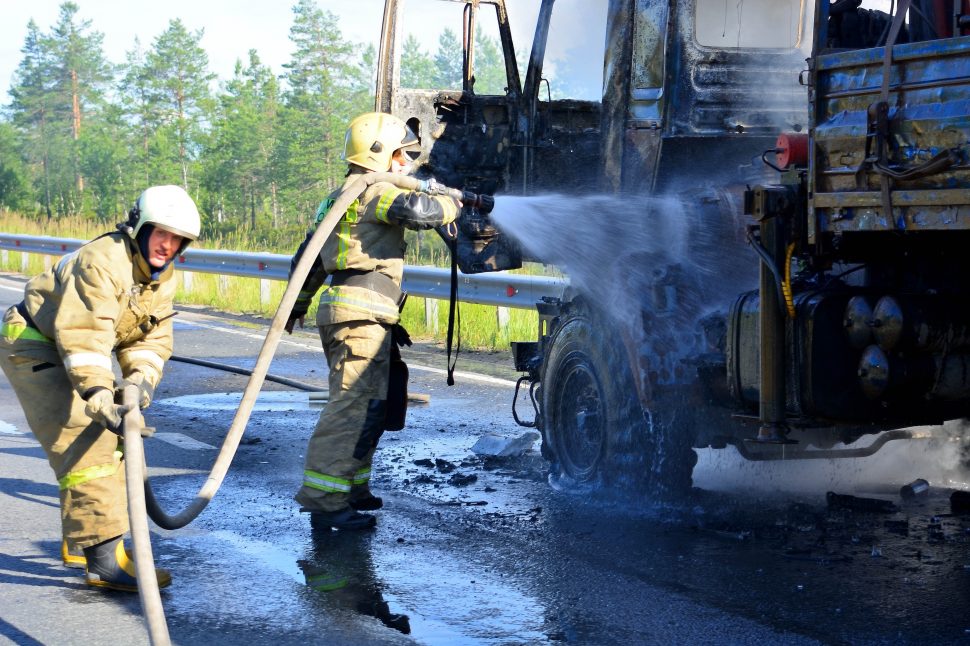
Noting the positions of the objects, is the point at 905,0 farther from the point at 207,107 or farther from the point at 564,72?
the point at 207,107

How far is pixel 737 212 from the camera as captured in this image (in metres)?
5.73

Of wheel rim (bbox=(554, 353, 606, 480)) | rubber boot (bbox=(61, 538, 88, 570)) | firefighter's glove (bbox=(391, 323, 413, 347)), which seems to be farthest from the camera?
wheel rim (bbox=(554, 353, 606, 480))

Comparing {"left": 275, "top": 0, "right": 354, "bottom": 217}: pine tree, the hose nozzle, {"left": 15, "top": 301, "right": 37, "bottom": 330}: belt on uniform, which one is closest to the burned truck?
the hose nozzle

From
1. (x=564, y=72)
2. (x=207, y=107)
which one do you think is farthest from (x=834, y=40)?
(x=207, y=107)

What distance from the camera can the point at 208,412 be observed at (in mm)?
8703

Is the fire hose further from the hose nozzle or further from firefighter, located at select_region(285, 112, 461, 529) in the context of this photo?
firefighter, located at select_region(285, 112, 461, 529)

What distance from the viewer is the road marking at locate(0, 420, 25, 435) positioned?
7949mm

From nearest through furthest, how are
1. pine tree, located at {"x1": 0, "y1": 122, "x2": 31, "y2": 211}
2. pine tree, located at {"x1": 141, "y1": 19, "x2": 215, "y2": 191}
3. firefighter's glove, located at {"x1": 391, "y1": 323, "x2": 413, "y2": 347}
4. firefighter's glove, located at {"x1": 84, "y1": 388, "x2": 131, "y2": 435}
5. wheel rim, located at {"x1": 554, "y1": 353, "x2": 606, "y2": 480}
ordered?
1. firefighter's glove, located at {"x1": 84, "y1": 388, "x2": 131, "y2": 435}
2. firefighter's glove, located at {"x1": 391, "y1": 323, "x2": 413, "y2": 347}
3. wheel rim, located at {"x1": 554, "y1": 353, "x2": 606, "y2": 480}
4. pine tree, located at {"x1": 0, "y1": 122, "x2": 31, "y2": 211}
5. pine tree, located at {"x1": 141, "y1": 19, "x2": 215, "y2": 191}

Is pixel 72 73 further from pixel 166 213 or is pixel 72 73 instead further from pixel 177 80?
pixel 166 213

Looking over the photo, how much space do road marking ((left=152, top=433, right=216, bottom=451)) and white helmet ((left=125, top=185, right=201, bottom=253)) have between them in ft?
9.63

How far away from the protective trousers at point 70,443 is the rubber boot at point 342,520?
104 centimetres

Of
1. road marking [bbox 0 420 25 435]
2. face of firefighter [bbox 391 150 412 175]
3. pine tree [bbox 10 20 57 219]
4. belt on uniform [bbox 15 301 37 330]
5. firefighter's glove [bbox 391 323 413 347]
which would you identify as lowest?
road marking [bbox 0 420 25 435]

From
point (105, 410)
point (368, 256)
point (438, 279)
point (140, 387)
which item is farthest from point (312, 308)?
point (105, 410)

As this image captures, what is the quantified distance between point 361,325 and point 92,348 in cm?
155
